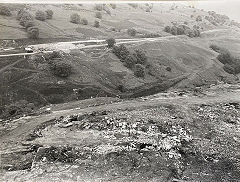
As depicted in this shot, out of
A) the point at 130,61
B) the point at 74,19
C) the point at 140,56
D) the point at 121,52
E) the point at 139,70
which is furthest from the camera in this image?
the point at 74,19

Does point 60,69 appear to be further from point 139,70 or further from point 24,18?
point 24,18

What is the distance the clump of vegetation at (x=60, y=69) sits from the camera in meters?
51.5

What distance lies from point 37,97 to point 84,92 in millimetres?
7984

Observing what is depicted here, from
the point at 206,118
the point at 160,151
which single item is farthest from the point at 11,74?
the point at 206,118

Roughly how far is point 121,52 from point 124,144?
32364 mm

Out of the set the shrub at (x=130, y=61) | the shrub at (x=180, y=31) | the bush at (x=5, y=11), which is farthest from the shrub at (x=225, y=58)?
the bush at (x=5, y=11)

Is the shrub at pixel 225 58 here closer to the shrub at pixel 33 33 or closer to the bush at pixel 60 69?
the bush at pixel 60 69

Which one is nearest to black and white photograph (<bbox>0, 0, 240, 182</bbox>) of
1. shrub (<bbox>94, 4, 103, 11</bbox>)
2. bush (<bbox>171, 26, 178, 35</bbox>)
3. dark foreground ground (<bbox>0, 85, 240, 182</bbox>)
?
dark foreground ground (<bbox>0, 85, 240, 182</bbox>)

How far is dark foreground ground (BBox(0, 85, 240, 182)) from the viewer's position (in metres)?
30.6

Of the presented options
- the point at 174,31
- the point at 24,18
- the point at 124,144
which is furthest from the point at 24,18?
the point at 174,31

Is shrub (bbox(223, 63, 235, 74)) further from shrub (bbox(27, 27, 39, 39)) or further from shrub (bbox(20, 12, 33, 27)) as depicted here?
shrub (bbox(20, 12, 33, 27))

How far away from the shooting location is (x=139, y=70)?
200ft

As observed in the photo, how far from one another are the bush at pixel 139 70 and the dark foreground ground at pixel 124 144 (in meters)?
13.6

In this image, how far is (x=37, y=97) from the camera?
152ft
